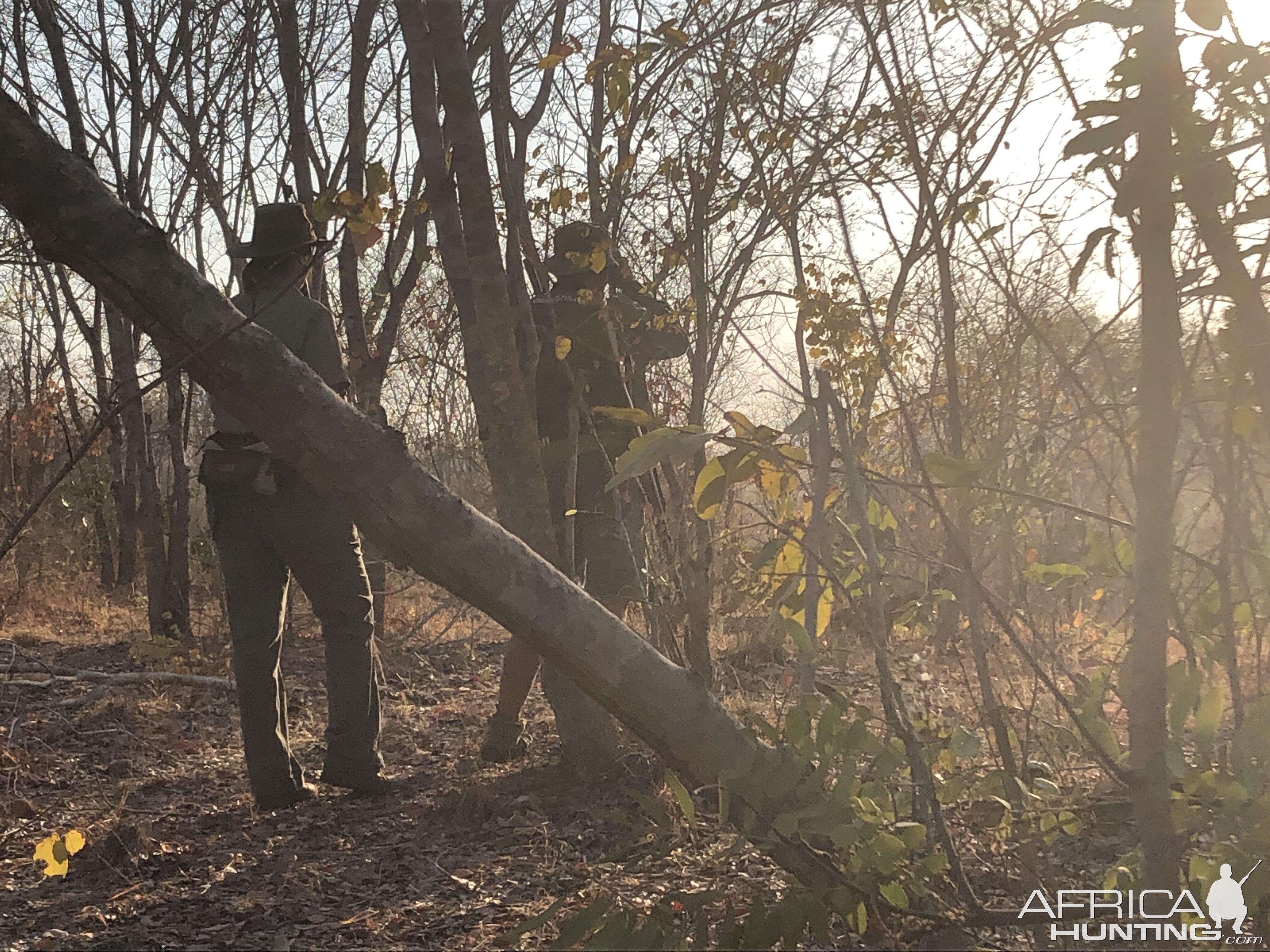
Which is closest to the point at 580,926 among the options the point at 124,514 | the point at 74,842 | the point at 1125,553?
the point at 1125,553

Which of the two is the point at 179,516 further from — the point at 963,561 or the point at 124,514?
the point at 963,561

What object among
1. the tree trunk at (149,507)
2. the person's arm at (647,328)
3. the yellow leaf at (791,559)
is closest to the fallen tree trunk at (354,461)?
the yellow leaf at (791,559)

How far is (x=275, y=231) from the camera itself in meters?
2.92

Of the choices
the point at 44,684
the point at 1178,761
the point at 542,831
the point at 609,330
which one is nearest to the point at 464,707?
the point at 44,684

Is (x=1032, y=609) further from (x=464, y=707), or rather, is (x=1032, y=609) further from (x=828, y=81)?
(x=464, y=707)

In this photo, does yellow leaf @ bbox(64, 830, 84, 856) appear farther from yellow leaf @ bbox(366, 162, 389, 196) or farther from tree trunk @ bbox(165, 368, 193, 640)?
tree trunk @ bbox(165, 368, 193, 640)

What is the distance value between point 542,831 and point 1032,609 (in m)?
2.07

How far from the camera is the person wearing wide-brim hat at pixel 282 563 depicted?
2.88m

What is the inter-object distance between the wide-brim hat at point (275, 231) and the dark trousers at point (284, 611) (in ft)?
2.15

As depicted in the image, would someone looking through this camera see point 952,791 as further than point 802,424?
Yes

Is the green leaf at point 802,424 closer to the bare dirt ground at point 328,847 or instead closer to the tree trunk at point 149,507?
the bare dirt ground at point 328,847

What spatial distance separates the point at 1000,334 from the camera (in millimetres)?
2592

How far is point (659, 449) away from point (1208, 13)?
0.77 metres

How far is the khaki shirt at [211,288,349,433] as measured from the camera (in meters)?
2.89
